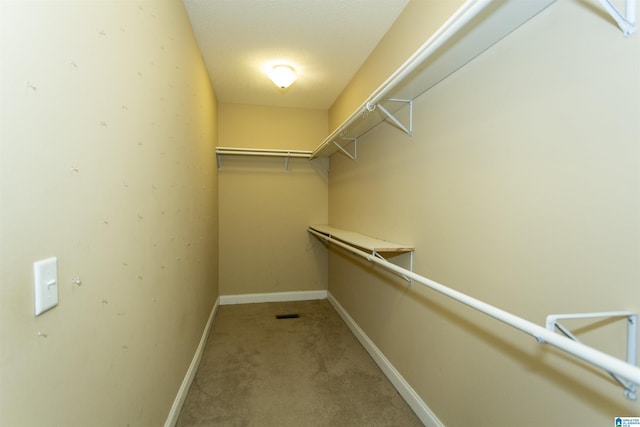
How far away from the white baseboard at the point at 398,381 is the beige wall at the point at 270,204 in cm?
118

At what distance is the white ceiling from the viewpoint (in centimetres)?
188

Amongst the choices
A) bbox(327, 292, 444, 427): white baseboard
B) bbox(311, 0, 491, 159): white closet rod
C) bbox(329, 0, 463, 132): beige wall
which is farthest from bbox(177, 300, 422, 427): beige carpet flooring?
bbox(329, 0, 463, 132): beige wall

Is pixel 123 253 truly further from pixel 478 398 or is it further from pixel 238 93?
pixel 238 93

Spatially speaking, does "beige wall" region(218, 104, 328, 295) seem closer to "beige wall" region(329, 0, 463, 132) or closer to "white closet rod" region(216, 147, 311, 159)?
"white closet rod" region(216, 147, 311, 159)

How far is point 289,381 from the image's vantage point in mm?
2082

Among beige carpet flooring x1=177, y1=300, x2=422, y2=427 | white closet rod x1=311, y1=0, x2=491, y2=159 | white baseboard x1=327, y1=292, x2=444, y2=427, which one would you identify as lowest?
beige carpet flooring x1=177, y1=300, x2=422, y2=427

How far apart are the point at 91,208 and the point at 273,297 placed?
123 inches

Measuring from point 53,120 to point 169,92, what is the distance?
0.98 meters

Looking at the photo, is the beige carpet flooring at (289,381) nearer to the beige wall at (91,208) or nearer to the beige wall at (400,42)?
the beige wall at (91,208)

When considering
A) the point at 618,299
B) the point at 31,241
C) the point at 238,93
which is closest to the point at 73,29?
the point at 31,241

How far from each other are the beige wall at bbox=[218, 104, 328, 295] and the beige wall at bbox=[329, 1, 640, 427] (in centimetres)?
207

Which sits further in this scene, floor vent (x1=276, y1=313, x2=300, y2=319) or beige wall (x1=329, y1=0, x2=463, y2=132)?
floor vent (x1=276, y1=313, x2=300, y2=319)

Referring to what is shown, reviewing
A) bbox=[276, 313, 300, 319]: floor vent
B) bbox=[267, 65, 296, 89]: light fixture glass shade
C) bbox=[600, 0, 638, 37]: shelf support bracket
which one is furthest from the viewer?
bbox=[276, 313, 300, 319]: floor vent

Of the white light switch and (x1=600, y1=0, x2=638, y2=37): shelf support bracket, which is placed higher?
(x1=600, y1=0, x2=638, y2=37): shelf support bracket
